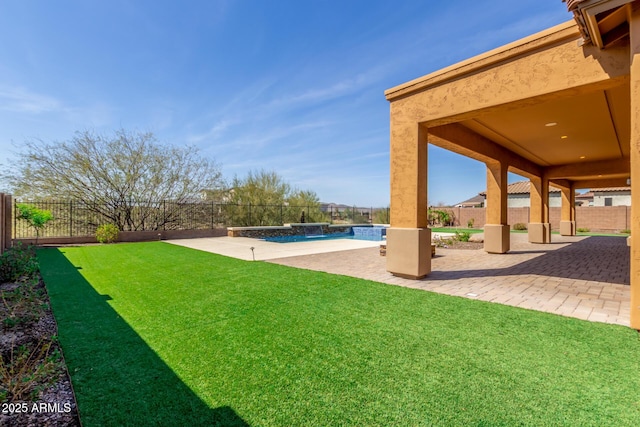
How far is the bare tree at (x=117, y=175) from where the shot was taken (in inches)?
556

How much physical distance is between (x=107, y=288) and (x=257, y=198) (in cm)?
1534

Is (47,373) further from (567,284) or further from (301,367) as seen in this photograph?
(567,284)

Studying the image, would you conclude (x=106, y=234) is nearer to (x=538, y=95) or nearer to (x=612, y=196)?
(x=538, y=95)

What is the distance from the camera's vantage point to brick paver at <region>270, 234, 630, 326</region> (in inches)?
181

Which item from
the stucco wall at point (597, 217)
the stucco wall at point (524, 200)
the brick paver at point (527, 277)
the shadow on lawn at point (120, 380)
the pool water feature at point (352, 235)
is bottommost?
the shadow on lawn at point (120, 380)

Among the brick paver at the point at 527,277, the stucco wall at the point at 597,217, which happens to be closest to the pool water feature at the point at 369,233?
the brick paver at the point at 527,277

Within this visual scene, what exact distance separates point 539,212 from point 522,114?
940 cm

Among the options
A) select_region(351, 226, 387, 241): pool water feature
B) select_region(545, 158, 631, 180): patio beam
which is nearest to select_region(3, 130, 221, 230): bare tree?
select_region(351, 226, 387, 241): pool water feature

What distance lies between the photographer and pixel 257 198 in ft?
68.1

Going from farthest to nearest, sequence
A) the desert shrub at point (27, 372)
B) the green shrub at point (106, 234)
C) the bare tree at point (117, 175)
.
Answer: the bare tree at point (117, 175)
the green shrub at point (106, 234)
the desert shrub at point (27, 372)

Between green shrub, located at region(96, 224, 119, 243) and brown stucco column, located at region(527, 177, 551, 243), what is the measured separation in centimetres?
1965

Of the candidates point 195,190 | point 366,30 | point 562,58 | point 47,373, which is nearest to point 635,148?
point 562,58

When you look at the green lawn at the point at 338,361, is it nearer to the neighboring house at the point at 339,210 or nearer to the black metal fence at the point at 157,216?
the black metal fence at the point at 157,216

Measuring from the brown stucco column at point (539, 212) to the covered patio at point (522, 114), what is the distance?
93.9 inches
